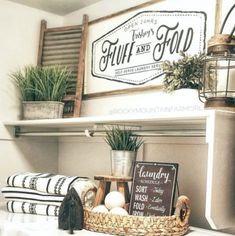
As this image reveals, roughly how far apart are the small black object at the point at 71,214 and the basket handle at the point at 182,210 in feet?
1.46

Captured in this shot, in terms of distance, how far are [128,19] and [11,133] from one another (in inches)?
43.0

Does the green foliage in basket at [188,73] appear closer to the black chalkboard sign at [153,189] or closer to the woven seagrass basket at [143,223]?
the black chalkboard sign at [153,189]

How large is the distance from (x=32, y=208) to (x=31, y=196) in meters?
0.07

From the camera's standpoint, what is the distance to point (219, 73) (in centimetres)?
185

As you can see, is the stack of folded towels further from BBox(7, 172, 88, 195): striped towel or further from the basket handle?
the basket handle

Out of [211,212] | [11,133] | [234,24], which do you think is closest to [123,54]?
[234,24]

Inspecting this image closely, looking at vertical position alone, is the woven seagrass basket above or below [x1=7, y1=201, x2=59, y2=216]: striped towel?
above

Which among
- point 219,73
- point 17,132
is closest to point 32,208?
point 17,132

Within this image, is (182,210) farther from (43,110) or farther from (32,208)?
(43,110)

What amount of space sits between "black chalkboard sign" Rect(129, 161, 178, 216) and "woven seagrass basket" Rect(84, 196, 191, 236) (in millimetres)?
59

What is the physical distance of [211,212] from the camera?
5.31 ft

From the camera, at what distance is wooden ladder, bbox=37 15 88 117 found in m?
2.67

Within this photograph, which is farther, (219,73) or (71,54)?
(71,54)

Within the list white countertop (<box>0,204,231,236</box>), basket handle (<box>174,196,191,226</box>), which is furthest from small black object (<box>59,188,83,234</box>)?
basket handle (<box>174,196,191,226</box>)
